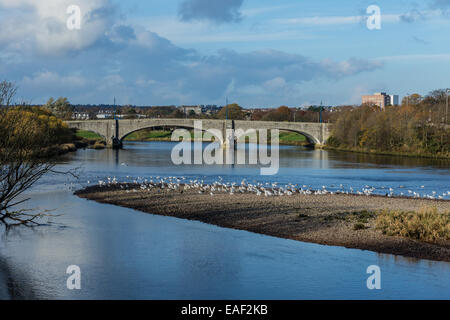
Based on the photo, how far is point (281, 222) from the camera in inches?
856

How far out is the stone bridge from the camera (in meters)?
90.4

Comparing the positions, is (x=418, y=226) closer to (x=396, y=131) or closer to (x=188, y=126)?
(x=396, y=131)

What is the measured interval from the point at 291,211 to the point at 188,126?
68725mm

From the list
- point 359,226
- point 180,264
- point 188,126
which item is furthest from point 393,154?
point 180,264

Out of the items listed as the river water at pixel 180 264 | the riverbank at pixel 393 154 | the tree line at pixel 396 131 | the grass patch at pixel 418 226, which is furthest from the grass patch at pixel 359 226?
the tree line at pixel 396 131

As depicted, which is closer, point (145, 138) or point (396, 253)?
point (396, 253)

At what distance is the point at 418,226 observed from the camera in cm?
1875

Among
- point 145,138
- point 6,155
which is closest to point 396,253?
point 6,155

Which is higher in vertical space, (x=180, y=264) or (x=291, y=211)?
(x=291, y=211)

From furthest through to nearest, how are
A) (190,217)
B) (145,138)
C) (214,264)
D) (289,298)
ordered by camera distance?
(145,138) → (190,217) → (214,264) → (289,298)

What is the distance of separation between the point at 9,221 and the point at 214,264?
946cm

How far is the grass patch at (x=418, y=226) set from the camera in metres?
18.5
